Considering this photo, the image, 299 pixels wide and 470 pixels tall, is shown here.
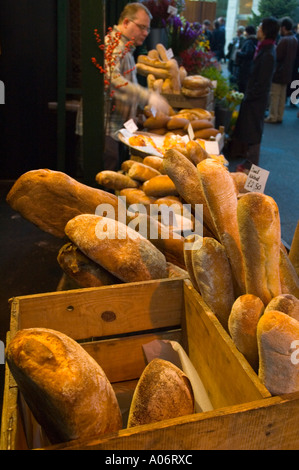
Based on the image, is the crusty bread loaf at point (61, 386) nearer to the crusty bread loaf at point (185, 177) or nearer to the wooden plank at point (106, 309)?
the wooden plank at point (106, 309)

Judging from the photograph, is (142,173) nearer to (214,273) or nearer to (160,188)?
(160,188)

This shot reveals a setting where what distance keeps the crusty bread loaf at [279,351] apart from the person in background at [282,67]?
7.52 metres

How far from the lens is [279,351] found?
2.58 ft

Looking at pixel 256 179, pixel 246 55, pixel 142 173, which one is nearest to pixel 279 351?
pixel 256 179

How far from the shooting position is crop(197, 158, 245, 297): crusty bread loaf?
40.8 inches

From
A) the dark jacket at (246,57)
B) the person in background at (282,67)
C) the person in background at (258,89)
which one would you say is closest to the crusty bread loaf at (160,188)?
the person in background at (258,89)

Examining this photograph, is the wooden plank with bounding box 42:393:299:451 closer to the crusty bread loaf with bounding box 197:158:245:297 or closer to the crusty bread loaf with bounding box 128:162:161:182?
the crusty bread loaf with bounding box 197:158:245:297

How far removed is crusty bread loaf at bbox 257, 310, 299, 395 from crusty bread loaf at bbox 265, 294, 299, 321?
44mm

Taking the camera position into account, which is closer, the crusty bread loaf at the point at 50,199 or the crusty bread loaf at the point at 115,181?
the crusty bread loaf at the point at 50,199

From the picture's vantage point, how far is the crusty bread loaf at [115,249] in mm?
1270

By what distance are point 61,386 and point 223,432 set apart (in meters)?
0.31

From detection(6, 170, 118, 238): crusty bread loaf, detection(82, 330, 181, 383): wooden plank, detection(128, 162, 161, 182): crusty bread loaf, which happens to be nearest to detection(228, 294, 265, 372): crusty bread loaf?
detection(82, 330, 181, 383): wooden plank

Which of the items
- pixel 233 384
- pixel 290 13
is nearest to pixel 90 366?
pixel 233 384
